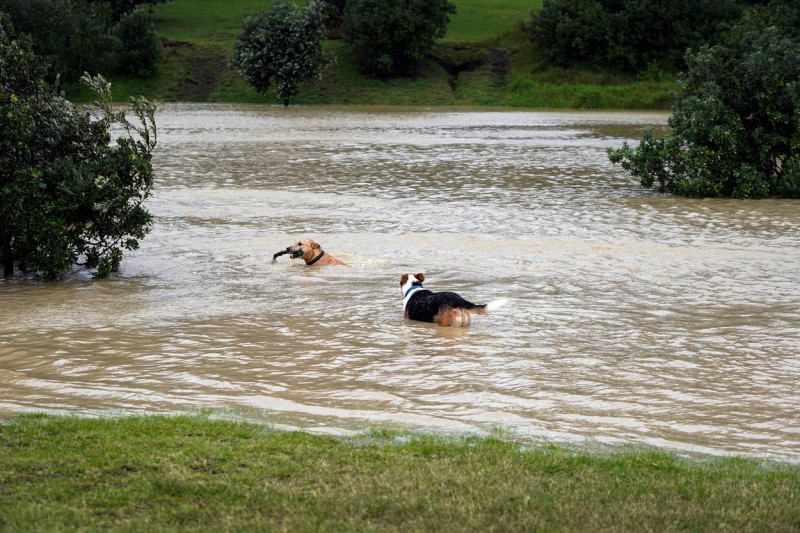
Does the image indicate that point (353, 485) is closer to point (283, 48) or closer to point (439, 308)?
point (439, 308)

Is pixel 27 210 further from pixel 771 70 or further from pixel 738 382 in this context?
pixel 771 70

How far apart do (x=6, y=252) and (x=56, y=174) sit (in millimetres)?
1482

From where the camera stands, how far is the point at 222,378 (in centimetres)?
880

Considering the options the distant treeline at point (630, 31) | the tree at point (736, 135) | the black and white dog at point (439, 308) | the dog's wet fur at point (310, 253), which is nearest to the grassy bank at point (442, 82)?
the distant treeline at point (630, 31)

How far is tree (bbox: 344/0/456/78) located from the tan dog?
50.0 metres

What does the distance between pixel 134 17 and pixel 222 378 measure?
5730 cm

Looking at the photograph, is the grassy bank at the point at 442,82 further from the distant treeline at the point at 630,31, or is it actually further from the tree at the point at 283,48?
the tree at the point at 283,48

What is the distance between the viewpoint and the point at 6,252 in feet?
44.5

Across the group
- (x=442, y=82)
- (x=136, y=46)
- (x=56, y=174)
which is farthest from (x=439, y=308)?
(x=136, y=46)

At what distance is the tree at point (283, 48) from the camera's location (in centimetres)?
5747

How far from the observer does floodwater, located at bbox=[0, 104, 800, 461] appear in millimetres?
7902

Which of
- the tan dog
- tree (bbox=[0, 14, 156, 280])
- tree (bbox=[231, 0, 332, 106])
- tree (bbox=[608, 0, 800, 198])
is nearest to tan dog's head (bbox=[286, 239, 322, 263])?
the tan dog

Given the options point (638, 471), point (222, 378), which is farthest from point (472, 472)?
point (222, 378)

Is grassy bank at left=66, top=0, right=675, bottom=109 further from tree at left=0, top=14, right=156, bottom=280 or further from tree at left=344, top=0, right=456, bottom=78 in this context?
tree at left=0, top=14, right=156, bottom=280
